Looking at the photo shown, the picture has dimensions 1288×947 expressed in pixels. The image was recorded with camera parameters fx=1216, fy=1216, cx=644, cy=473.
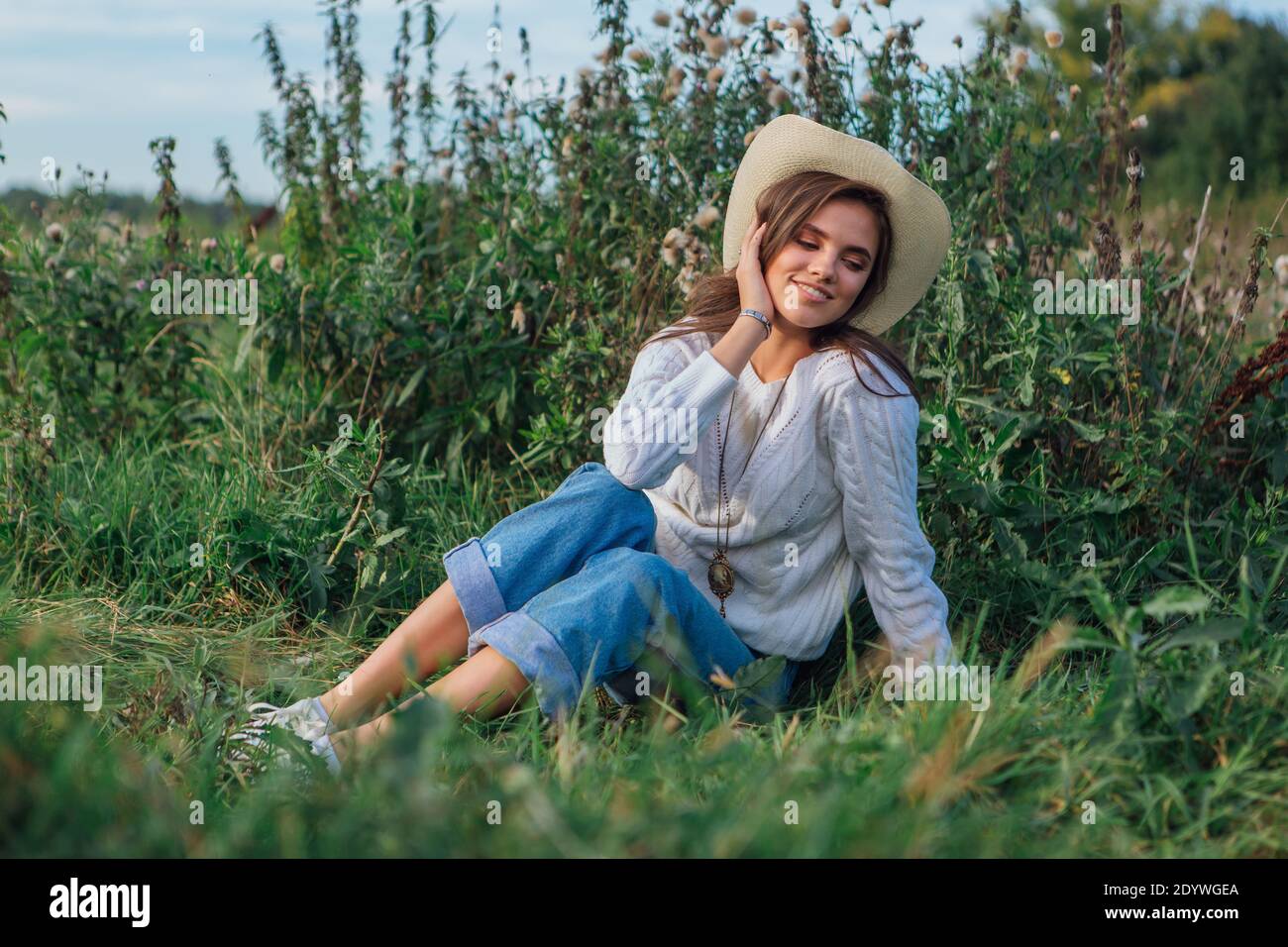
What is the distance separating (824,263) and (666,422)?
1.69ft

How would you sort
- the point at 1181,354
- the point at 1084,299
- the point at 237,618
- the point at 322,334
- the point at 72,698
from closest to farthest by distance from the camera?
the point at 72,698 → the point at 237,618 → the point at 1084,299 → the point at 1181,354 → the point at 322,334

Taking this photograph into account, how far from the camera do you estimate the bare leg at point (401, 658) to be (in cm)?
255

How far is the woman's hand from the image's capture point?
8.92 feet

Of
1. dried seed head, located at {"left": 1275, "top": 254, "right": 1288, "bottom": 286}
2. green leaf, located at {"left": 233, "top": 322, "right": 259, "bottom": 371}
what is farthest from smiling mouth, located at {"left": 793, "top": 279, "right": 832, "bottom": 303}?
dried seed head, located at {"left": 1275, "top": 254, "right": 1288, "bottom": 286}

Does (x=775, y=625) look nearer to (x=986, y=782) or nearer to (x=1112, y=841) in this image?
(x=986, y=782)

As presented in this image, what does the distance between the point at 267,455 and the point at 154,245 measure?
1030 mm

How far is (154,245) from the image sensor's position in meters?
4.27

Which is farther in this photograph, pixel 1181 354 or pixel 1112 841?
pixel 1181 354

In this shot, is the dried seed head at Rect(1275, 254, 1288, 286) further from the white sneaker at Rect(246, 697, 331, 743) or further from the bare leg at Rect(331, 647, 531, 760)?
Answer: the white sneaker at Rect(246, 697, 331, 743)

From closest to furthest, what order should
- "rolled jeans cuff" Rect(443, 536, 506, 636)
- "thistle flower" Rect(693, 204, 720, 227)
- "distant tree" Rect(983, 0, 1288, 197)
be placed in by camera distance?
"rolled jeans cuff" Rect(443, 536, 506, 636) → "thistle flower" Rect(693, 204, 720, 227) → "distant tree" Rect(983, 0, 1288, 197)

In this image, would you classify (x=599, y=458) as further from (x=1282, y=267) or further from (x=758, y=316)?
(x=1282, y=267)
